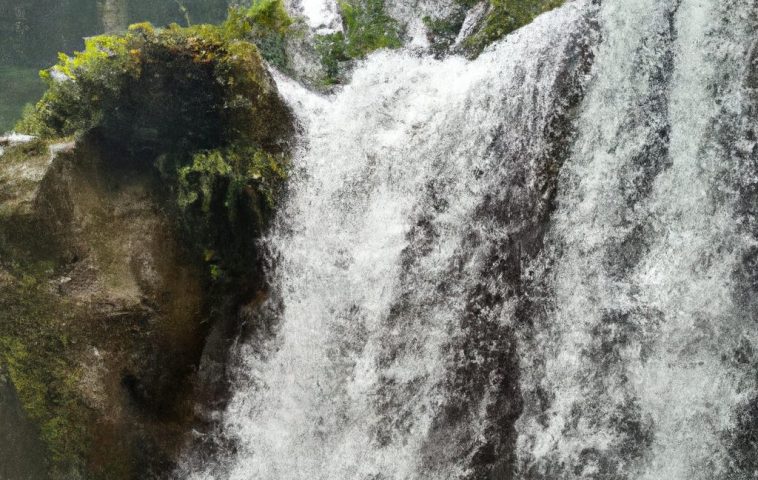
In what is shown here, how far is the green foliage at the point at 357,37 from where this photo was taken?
247 inches

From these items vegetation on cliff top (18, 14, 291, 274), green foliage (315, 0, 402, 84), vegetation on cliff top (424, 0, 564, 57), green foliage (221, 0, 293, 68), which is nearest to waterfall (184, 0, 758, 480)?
vegetation on cliff top (424, 0, 564, 57)

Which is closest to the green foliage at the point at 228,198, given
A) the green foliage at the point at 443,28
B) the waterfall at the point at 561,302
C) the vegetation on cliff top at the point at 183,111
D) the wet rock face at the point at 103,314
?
the vegetation on cliff top at the point at 183,111

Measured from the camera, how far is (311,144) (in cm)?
529

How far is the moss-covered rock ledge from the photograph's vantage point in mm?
4531

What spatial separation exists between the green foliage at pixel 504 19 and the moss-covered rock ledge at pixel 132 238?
1.96 meters

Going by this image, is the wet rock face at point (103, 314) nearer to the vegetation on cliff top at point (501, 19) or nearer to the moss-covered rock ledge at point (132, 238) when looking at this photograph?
the moss-covered rock ledge at point (132, 238)

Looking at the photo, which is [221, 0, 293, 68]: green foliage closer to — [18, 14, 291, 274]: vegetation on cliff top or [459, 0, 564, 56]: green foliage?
[18, 14, 291, 274]: vegetation on cliff top

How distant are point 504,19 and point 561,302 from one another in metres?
2.66

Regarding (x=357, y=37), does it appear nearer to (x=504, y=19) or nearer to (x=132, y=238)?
(x=504, y=19)

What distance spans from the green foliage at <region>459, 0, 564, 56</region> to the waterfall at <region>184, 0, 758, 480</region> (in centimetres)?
71

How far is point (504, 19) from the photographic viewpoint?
Result: 5.74 meters

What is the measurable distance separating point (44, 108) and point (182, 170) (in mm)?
1185

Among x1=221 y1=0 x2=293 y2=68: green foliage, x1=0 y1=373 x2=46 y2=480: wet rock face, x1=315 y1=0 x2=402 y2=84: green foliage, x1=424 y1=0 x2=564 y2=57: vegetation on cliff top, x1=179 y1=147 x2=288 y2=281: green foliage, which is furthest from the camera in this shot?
x1=315 y1=0 x2=402 y2=84: green foliage

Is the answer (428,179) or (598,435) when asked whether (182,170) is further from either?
(598,435)
